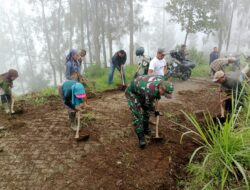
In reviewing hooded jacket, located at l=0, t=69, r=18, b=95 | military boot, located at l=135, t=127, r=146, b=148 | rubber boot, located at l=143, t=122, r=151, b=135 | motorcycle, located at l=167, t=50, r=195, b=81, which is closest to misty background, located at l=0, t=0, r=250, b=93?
motorcycle, located at l=167, t=50, r=195, b=81

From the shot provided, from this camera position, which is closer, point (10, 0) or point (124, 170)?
point (124, 170)

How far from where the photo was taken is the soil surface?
3093mm

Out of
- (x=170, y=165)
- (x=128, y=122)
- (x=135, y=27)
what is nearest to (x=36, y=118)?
(x=128, y=122)

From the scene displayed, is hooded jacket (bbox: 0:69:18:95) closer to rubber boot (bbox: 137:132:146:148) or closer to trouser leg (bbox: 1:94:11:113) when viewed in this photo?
trouser leg (bbox: 1:94:11:113)

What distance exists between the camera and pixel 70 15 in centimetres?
2109

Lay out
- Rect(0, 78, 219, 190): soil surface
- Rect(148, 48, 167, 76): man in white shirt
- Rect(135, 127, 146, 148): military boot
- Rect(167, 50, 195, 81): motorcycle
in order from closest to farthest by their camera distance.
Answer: Rect(0, 78, 219, 190): soil surface → Rect(135, 127, 146, 148): military boot → Rect(148, 48, 167, 76): man in white shirt → Rect(167, 50, 195, 81): motorcycle

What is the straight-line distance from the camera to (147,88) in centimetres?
342

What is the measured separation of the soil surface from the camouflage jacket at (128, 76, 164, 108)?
581 millimetres

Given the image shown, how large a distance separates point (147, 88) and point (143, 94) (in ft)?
0.60

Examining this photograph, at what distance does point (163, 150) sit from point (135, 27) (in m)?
17.0

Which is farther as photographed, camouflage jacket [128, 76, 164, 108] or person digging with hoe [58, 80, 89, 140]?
person digging with hoe [58, 80, 89, 140]

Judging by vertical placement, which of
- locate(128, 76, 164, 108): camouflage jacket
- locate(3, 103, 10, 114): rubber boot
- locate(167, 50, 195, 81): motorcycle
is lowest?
locate(3, 103, 10, 114): rubber boot

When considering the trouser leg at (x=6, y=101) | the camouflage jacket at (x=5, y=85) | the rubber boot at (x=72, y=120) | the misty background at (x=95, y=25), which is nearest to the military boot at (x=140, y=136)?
the rubber boot at (x=72, y=120)

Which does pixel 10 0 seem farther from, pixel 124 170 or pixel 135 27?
pixel 124 170
